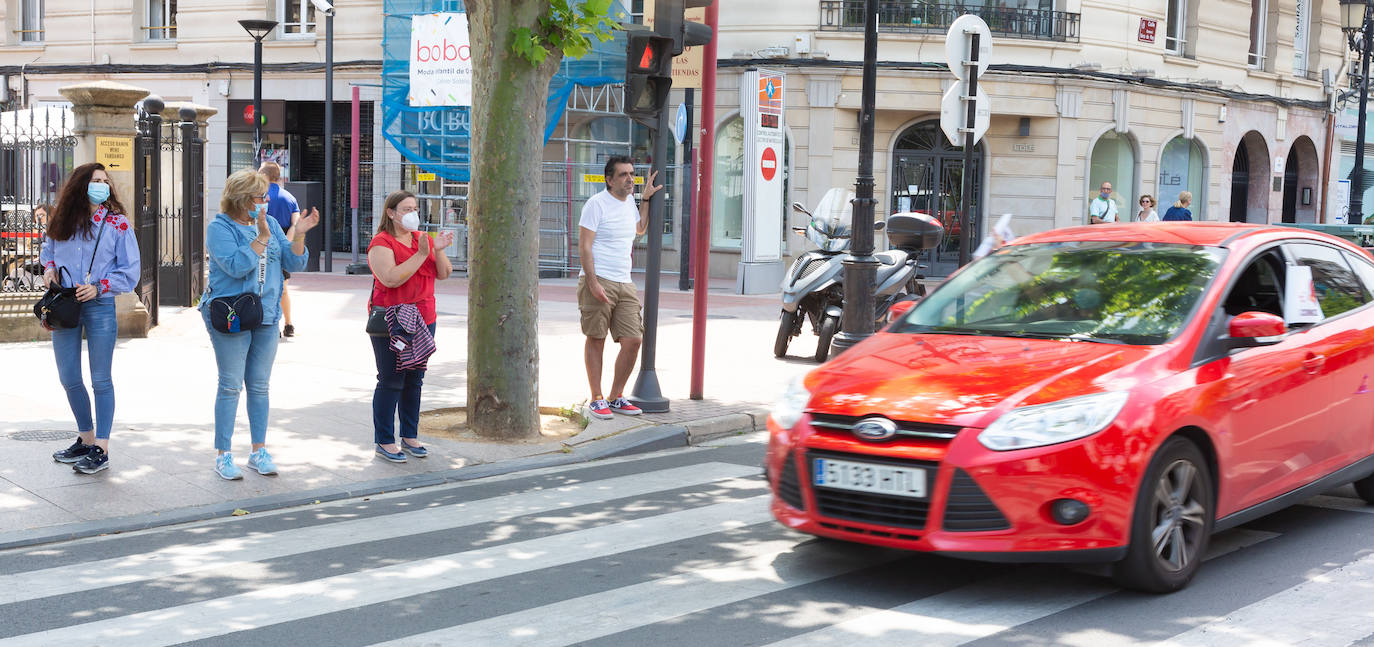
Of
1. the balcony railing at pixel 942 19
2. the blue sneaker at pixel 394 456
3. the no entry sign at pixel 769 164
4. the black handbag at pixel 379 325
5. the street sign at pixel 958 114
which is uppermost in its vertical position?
the balcony railing at pixel 942 19

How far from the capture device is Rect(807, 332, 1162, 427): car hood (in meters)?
5.26

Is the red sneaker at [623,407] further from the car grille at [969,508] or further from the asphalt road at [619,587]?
the car grille at [969,508]

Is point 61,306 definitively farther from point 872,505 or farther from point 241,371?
point 872,505

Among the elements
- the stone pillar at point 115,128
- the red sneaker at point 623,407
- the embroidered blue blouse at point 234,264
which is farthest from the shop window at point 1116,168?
the embroidered blue blouse at point 234,264

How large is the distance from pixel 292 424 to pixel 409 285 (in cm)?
191

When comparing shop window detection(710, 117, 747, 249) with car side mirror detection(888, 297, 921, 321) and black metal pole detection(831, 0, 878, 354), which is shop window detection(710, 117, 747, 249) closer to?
black metal pole detection(831, 0, 878, 354)

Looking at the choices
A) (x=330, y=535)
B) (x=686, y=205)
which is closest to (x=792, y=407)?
(x=330, y=535)

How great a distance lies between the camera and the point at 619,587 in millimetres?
5578

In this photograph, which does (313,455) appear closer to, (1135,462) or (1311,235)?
(1135,462)

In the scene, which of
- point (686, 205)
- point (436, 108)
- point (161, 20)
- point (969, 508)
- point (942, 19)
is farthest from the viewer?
point (161, 20)

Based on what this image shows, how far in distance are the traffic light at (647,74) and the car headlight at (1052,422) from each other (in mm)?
4894

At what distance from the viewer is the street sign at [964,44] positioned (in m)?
12.6

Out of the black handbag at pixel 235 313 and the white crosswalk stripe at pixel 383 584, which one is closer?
the white crosswalk stripe at pixel 383 584

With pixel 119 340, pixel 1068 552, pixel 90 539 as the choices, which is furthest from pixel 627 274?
pixel 119 340
